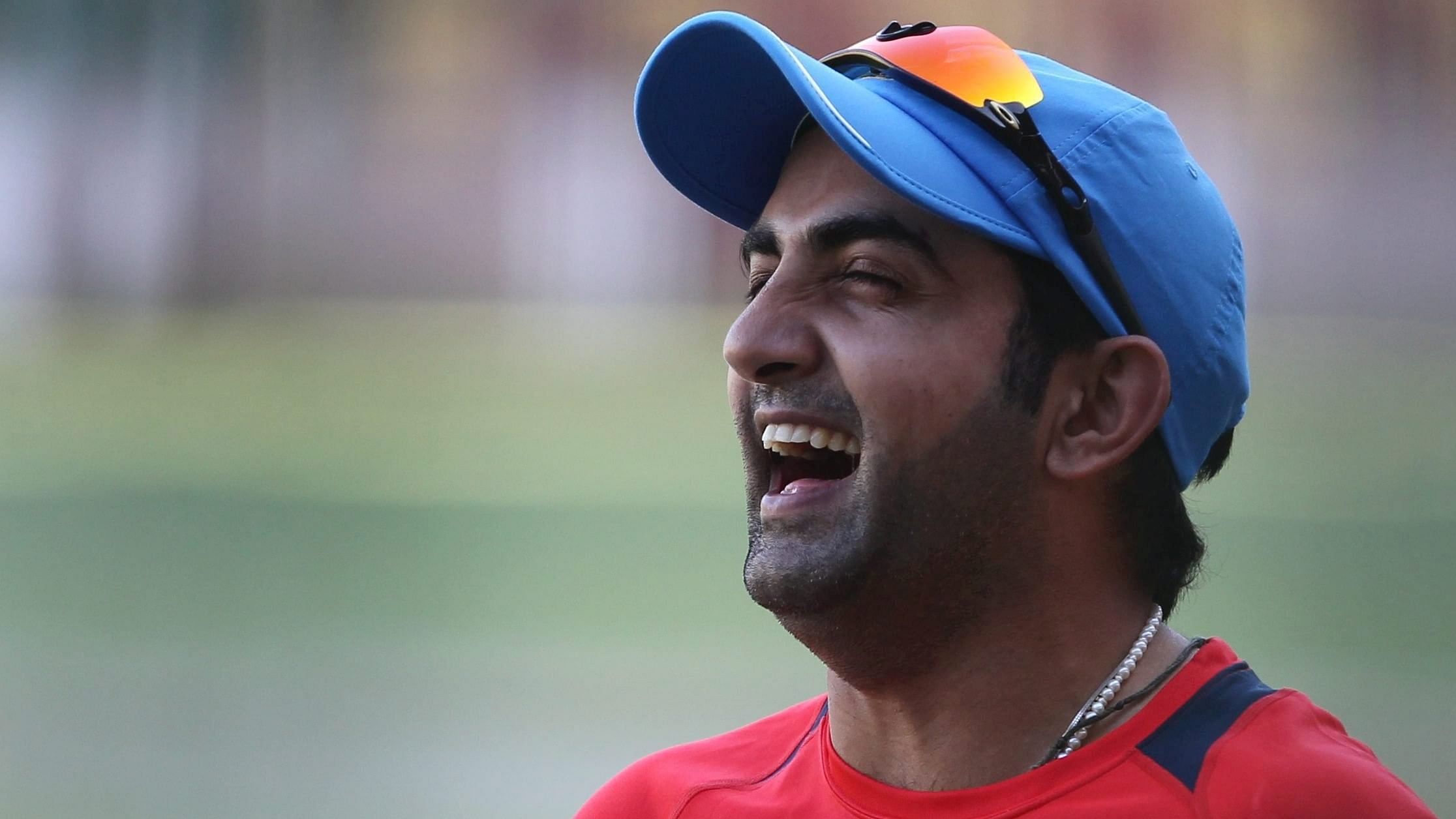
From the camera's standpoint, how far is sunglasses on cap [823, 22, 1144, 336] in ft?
3.17

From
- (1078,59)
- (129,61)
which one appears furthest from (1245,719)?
(129,61)

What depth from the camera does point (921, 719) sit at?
1008 mm

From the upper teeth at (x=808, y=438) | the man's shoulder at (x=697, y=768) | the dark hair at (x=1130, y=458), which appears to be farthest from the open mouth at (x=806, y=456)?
the man's shoulder at (x=697, y=768)

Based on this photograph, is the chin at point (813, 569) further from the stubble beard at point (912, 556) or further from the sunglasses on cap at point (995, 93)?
the sunglasses on cap at point (995, 93)

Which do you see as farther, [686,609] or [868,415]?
[686,609]

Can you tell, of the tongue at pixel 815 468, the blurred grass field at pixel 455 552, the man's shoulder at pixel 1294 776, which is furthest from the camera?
the blurred grass field at pixel 455 552

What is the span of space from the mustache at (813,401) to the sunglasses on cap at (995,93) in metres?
0.20

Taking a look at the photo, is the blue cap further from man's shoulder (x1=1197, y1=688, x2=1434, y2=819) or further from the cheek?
man's shoulder (x1=1197, y1=688, x2=1434, y2=819)

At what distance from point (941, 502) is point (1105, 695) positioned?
189 millimetres

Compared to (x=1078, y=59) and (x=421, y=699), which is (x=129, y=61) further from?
(x=1078, y=59)

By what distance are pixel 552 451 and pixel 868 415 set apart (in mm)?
1315

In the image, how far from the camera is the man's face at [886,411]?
0.95m

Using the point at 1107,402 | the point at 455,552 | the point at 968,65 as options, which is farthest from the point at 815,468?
the point at 455,552

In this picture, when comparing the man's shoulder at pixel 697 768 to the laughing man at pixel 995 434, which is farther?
the man's shoulder at pixel 697 768
